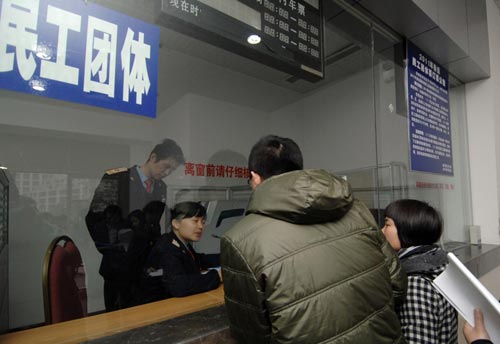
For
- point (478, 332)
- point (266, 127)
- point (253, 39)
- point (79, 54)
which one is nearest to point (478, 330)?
point (478, 332)

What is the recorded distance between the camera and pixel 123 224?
5.68 ft

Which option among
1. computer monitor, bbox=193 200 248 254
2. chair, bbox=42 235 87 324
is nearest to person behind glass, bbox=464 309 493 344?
chair, bbox=42 235 87 324

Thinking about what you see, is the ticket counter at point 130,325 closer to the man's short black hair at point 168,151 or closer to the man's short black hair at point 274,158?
the man's short black hair at point 274,158

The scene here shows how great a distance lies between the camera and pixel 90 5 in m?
0.96

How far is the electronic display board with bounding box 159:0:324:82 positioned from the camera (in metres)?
1.14

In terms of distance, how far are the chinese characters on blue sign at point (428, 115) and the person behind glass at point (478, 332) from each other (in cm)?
143

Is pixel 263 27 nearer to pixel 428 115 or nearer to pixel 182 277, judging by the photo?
pixel 182 277

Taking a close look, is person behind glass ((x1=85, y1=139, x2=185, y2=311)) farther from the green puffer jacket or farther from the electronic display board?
the green puffer jacket

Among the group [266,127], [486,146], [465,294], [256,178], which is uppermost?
[266,127]

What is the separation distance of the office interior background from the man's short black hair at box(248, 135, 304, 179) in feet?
1.99

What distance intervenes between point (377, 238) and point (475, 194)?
105 inches

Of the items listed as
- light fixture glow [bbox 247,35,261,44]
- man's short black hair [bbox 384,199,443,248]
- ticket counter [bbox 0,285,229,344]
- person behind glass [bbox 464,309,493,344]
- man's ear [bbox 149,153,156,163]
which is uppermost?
light fixture glow [bbox 247,35,261,44]

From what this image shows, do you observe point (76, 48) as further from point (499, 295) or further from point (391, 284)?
point (499, 295)

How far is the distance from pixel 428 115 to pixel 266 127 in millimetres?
1250
